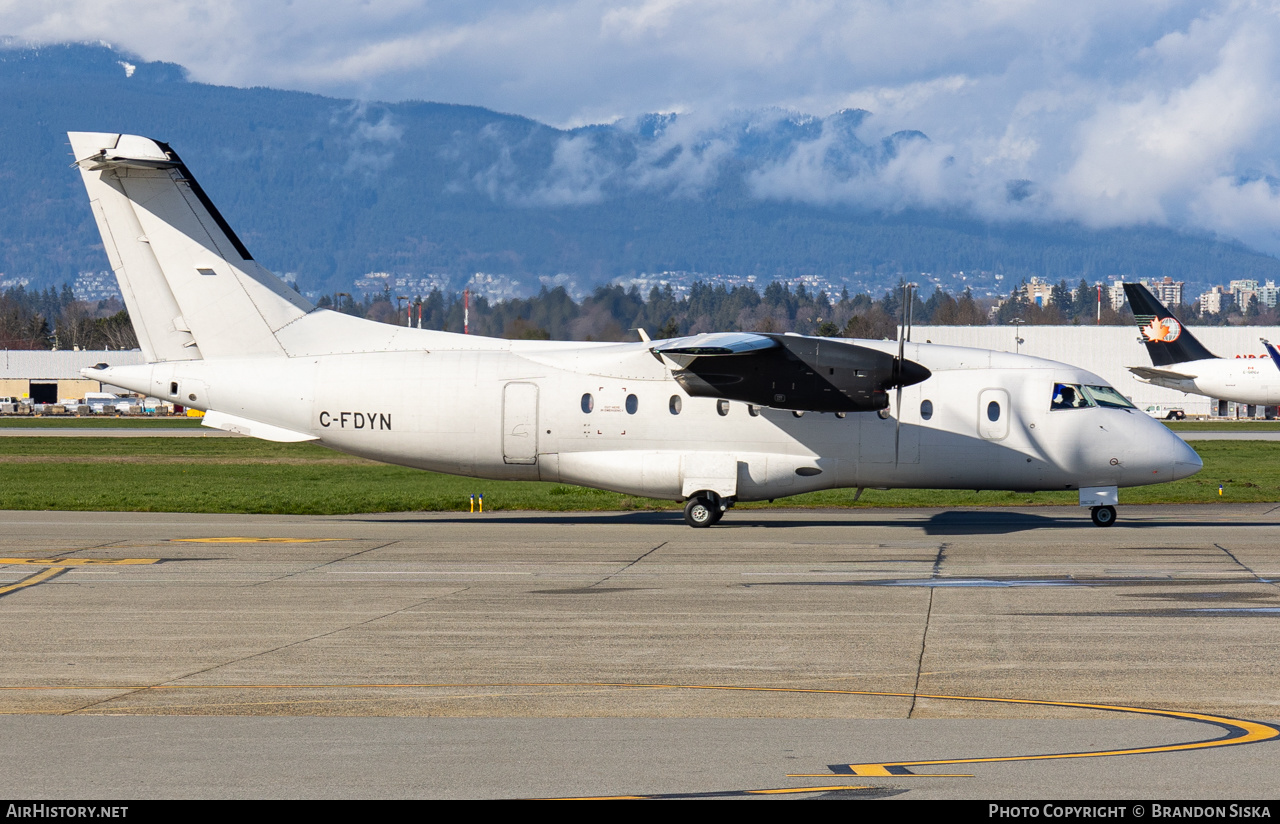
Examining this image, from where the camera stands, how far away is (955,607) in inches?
656

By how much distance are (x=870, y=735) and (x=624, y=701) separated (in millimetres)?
2528

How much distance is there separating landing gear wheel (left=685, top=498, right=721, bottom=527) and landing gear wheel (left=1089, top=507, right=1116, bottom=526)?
8.42 meters

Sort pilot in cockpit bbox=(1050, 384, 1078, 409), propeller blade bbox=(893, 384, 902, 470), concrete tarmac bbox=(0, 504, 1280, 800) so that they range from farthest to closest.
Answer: pilot in cockpit bbox=(1050, 384, 1078, 409)
propeller blade bbox=(893, 384, 902, 470)
concrete tarmac bbox=(0, 504, 1280, 800)

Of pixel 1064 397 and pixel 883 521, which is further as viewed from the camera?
pixel 883 521

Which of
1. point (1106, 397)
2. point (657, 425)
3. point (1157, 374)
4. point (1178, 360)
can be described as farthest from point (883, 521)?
point (1157, 374)

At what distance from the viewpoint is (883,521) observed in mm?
29438

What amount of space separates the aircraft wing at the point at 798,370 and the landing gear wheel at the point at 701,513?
2.56 meters

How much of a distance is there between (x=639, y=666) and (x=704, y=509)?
14377 millimetres

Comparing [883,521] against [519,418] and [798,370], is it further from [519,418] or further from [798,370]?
[519,418]

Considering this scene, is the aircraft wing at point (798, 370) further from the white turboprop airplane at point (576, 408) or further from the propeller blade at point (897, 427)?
the propeller blade at point (897, 427)

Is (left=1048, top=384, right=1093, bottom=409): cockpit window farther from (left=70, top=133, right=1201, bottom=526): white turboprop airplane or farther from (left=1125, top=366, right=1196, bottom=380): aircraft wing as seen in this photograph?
(left=1125, top=366, right=1196, bottom=380): aircraft wing

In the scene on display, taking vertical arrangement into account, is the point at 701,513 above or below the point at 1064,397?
below

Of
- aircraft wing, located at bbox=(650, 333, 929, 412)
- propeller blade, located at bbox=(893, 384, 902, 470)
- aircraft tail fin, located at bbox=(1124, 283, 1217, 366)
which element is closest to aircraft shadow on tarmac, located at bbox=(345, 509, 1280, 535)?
propeller blade, located at bbox=(893, 384, 902, 470)

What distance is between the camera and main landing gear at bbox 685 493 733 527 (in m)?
27.3
